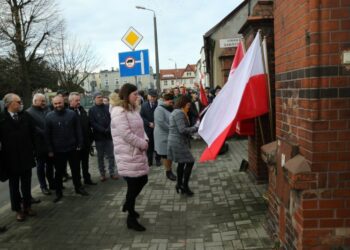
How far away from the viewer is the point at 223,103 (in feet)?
13.9

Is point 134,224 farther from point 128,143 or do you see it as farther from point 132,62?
point 132,62

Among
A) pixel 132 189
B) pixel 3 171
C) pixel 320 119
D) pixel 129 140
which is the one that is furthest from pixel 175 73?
pixel 320 119

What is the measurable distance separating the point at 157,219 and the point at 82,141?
230 centimetres

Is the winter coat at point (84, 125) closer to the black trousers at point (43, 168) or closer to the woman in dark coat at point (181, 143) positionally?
the black trousers at point (43, 168)

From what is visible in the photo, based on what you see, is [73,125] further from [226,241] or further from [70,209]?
Result: [226,241]

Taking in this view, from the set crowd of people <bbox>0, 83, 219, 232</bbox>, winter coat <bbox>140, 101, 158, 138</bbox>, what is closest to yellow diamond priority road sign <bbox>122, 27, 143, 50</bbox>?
winter coat <bbox>140, 101, 158, 138</bbox>

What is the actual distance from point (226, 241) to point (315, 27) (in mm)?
2568

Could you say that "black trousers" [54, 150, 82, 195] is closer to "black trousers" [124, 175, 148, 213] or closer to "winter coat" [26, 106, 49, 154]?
"winter coat" [26, 106, 49, 154]

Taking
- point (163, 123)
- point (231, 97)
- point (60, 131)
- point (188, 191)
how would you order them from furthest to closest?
1. point (163, 123)
2. point (60, 131)
3. point (188, 191)
4. point (231, 97)

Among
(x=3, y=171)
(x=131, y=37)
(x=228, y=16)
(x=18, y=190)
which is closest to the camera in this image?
(x=3, y=171)

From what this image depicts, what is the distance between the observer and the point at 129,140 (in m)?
4.53

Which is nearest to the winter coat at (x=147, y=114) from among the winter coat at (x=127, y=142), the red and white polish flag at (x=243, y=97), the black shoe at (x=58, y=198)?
the black shoe at (x=58, y=198)

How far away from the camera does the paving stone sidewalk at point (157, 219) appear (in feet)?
14.1

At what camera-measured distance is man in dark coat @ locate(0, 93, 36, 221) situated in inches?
205
